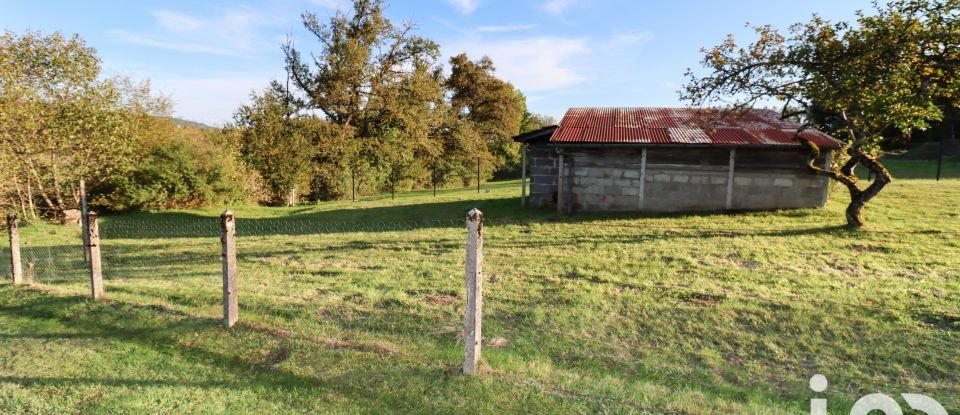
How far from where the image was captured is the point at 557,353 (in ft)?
14.7

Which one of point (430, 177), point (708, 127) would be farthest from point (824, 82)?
point (430, 177)

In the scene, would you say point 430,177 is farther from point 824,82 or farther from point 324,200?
point 824,82

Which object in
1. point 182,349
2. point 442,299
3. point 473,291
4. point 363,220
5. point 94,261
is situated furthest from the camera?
point 363,220

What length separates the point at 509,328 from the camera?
17.0ft

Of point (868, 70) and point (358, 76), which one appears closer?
point (868, 70)

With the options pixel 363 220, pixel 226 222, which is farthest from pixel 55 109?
pixel 363 220

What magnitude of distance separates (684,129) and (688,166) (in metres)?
1.59

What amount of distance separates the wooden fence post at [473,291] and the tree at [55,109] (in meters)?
8.14

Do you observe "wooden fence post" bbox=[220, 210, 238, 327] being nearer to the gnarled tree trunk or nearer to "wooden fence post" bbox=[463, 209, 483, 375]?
"wooden fence post" bbox=[463, 209, 483, 375]

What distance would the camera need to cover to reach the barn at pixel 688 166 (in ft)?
45.4

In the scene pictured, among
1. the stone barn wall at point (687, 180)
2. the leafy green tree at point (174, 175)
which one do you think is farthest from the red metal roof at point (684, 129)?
the leafy green tree at point (174, 175)

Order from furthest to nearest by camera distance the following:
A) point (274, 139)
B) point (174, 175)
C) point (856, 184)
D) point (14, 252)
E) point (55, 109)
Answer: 1. point (274, 139)
2. point (174, 175)
3. point (856, 184)
4. point (55, 109)
5. point (14, 252)

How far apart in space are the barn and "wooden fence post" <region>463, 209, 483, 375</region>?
1120cm

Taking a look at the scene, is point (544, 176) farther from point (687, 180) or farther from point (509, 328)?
point (509, 328)
